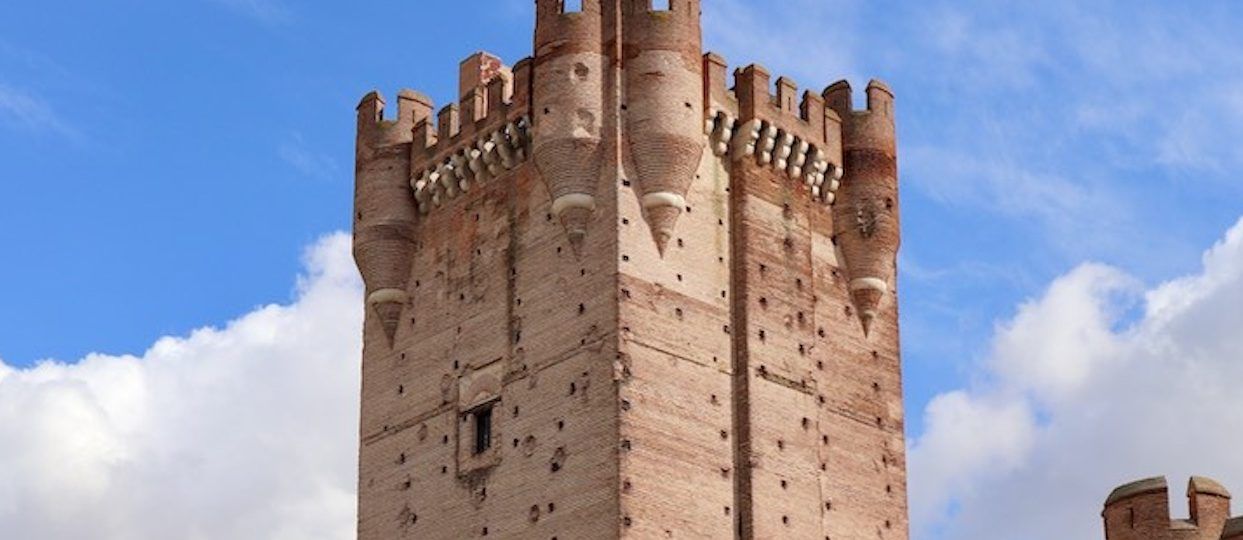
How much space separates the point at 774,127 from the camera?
40.6 m

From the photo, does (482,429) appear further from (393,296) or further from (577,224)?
(393,296)

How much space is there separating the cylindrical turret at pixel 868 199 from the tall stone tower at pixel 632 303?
50 millimetres

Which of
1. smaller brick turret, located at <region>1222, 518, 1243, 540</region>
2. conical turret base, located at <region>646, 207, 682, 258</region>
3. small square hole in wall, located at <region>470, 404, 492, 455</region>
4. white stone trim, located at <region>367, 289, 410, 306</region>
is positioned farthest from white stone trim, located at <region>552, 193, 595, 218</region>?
smaller brick turret, located at <region>1222, 518, 1243, 540</region>

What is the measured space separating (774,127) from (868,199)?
8.08ft

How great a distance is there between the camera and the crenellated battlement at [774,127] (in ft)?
131

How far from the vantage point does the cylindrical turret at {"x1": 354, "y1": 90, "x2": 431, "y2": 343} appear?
41.8m

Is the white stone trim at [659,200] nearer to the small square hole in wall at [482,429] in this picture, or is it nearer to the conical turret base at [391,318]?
the small square hole in wall at [482,429]

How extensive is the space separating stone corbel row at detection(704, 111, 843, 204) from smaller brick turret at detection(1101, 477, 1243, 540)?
1127 cm

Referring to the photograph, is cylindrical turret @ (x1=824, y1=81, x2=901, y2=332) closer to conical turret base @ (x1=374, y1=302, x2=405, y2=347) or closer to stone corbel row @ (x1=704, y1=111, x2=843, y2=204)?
stone corbel row @ (x1=704, y1=111, x2=843, y2=204)

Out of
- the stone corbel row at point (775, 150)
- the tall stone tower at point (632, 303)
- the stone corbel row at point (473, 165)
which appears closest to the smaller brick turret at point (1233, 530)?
the tall stone tower at point (632, 303)

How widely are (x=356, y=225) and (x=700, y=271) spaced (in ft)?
24.5

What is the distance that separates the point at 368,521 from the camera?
40.4 metres

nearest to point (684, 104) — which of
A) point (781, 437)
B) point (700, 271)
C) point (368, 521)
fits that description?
point (700, 271)

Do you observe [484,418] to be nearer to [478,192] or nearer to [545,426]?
[545,426]
